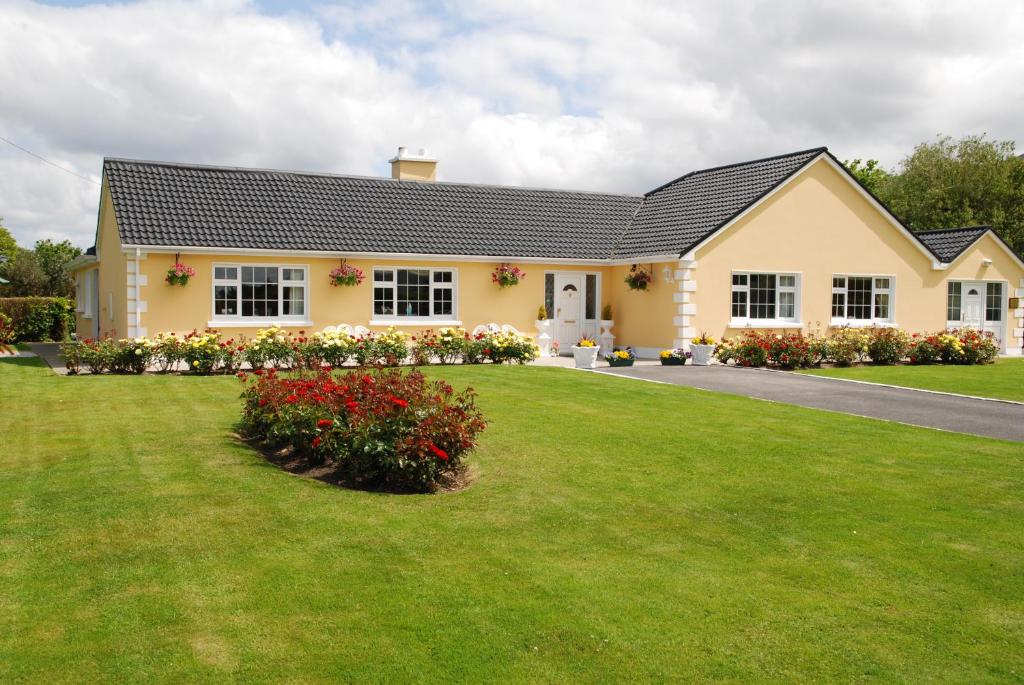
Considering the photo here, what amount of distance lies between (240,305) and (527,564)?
60.0 ft

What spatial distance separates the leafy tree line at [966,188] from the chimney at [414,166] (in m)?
24.8

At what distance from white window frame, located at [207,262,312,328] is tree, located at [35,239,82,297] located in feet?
80.4

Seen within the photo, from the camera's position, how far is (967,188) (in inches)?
1737

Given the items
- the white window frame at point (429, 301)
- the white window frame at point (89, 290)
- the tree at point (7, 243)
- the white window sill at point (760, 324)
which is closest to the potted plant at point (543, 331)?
the white window frame at point (429, 301)

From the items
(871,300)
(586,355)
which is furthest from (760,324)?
(586,355)

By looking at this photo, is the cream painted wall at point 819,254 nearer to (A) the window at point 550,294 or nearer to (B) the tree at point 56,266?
(A) the window at point 550,294

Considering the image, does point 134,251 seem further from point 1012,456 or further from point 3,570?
point 1012,456

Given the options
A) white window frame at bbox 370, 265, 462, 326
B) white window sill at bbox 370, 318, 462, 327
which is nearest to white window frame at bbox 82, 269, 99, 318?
white window frame at bbox 370, 265, 462, 326

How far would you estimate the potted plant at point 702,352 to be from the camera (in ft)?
79.0

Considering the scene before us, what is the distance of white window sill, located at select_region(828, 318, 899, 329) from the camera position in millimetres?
27594

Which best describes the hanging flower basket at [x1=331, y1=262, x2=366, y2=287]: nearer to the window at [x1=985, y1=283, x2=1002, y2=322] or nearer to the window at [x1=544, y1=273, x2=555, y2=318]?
the window at [x1=544, y1=273, x2=555, y2=318]

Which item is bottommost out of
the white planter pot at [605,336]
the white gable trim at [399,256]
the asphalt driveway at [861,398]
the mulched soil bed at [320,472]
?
the mulched soil bed at [320,472]

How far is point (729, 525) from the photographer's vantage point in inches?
316

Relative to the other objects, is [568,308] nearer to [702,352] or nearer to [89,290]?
[702,352]
